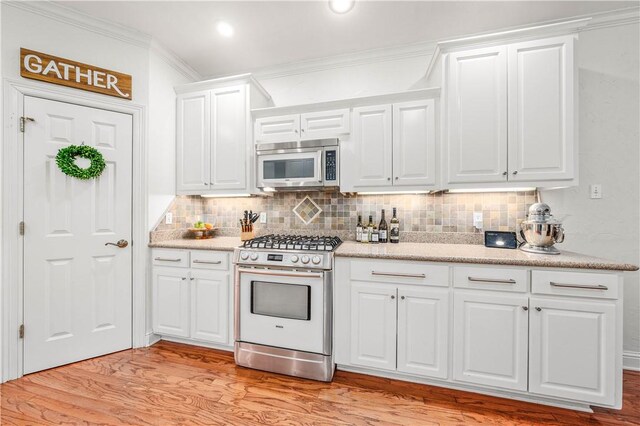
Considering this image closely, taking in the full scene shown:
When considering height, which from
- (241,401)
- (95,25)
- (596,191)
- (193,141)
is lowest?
(241,401)

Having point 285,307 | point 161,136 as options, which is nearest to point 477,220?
point 285,307

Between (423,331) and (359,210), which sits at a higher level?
(359,210)

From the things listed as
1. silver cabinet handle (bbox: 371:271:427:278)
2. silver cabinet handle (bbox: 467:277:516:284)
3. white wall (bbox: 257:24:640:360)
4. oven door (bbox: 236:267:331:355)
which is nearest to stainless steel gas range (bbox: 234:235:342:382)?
oven door (bbox: 236:267:331:355)

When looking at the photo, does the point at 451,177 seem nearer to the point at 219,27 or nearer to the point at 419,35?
the point at 419,35

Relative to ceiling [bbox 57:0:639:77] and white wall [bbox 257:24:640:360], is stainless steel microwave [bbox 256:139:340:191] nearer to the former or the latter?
ceiling [bbox 57:0:639:77]

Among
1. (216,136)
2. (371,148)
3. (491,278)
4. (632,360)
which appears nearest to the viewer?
(491,278)

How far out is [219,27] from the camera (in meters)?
2.36

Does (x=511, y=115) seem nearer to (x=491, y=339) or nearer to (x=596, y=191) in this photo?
(x=596, y=191)

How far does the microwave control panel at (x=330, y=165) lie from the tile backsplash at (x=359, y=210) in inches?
15.6

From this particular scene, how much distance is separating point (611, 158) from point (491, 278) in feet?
5.18

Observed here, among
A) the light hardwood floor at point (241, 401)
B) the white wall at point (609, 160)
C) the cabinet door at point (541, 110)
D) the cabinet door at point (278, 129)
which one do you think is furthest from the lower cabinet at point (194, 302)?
the white wall at point (609, 160)

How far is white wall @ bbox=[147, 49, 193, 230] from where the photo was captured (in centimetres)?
256

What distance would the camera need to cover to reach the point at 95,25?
2.25 meters

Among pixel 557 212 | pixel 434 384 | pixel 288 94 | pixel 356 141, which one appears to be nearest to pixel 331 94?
pixel 288 94
